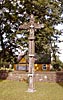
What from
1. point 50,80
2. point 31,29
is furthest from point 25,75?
point 31,29

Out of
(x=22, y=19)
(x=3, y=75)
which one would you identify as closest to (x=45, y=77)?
(x=3, y=75)

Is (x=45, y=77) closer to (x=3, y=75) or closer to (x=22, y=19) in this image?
(x=3, y=75)

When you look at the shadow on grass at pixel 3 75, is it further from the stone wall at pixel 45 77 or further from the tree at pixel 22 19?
the tree at pixel 22 19

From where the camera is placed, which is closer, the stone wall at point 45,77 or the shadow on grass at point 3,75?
the stone wall at point 45,77

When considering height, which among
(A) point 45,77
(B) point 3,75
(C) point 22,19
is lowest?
(A) point 45,77

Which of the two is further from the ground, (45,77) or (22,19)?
(22,19)

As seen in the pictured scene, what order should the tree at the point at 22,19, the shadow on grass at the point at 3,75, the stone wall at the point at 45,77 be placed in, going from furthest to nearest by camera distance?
the tree at the point at 22,19
the shadow on grass at the point at 3,75
the stone wall at the point at 45,77

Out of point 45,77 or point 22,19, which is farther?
point 22,19

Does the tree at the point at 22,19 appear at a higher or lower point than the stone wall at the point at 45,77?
higher

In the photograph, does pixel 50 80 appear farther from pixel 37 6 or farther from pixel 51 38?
pixel 37 6

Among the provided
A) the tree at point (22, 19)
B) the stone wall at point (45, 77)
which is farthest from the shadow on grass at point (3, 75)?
the tree at point (22, 19)

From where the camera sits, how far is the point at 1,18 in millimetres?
26422

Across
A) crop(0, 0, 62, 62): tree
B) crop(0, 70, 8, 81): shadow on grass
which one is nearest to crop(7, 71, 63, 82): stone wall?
crop(0, 70, 8, 81): shadow on grass

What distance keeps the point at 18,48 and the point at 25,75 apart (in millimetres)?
6190
